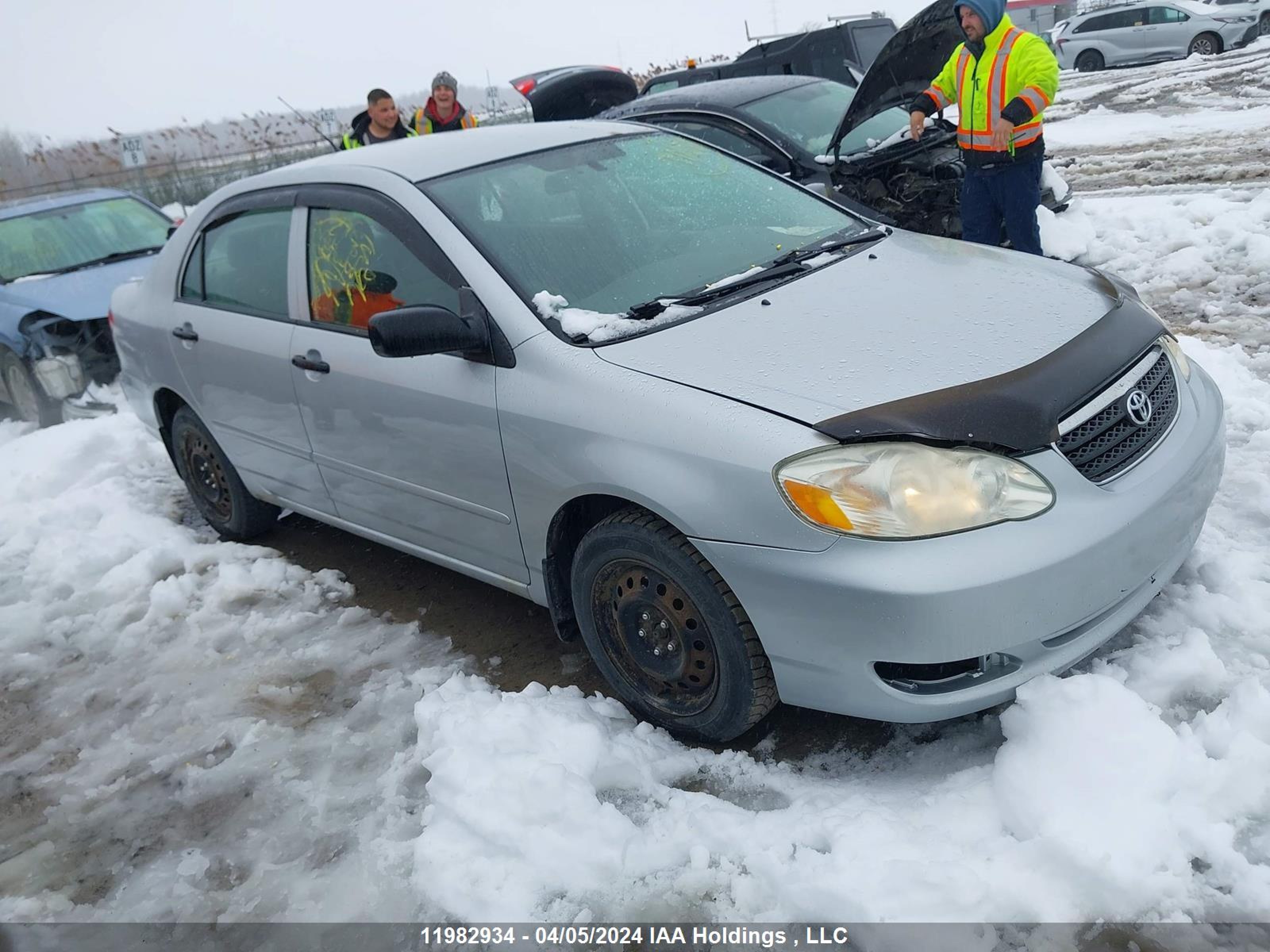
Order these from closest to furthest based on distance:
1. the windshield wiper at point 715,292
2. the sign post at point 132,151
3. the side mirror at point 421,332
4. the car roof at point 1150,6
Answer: the side mirror at point 421,332, the windshield wiper at point 715,292, the sign post at point 132,151, the car roof at point 1150,6

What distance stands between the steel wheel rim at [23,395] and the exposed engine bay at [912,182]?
224 inches

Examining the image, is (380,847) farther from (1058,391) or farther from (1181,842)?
(1058,391)

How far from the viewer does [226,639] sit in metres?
4.06

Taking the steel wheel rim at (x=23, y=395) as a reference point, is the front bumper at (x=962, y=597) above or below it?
above

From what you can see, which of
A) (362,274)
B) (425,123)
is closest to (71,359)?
(425,123)

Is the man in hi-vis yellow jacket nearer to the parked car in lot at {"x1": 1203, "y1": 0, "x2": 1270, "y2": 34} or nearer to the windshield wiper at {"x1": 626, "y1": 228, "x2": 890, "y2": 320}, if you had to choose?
the windshield wiper at {"x1": 626, "y1": 228, "x2": 890, "y2": 320}

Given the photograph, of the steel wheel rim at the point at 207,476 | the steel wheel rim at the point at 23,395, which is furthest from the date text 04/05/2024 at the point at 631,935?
the steel wheel rim at the point at 23,395

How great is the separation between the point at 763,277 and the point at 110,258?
6.57 metres

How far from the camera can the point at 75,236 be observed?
8125 mm

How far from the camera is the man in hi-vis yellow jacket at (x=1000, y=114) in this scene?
18.4ft

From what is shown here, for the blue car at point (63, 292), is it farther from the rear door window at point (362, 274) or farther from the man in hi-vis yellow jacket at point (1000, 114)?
the man in hi-vis yellow jacket at point (1000, 114)

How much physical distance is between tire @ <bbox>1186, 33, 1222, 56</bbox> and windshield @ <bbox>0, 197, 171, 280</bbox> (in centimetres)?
2114

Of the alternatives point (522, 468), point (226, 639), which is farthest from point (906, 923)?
point (226, 639)

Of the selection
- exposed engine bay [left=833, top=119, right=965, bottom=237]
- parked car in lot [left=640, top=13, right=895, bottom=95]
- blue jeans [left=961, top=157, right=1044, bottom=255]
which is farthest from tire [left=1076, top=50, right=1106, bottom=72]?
blue jeans [left=961, top=157, right=1044, bottom=255]
